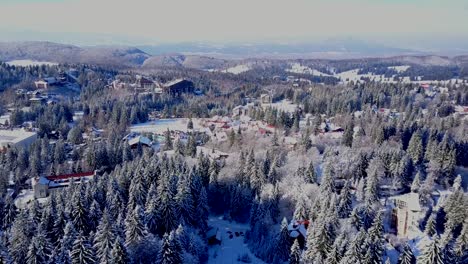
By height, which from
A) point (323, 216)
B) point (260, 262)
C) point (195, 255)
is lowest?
point (260, 262)

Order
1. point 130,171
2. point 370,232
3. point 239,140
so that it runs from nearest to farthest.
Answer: point 370,232 → point 130,171 → point 239,140

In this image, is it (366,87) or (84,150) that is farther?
(366,87)

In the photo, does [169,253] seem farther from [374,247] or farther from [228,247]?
[374,247]

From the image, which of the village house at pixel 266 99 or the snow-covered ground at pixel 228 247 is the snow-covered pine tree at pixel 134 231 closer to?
the snow-covered ground at pixel 228 247

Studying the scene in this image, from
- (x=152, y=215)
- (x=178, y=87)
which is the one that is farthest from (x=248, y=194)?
(x=178, y=87)

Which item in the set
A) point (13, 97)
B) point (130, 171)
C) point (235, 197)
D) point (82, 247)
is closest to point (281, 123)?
point (235, 197)

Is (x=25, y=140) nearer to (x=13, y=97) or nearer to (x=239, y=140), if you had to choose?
(x=239, y=140)

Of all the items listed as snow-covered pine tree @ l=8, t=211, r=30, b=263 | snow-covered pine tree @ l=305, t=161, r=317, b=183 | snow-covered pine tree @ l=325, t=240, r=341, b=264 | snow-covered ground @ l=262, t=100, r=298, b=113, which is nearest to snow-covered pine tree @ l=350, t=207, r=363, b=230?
snow-covered pine tree @ l=325, t=240, r=341, b=264

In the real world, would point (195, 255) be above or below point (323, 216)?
below
